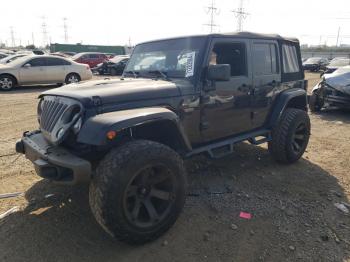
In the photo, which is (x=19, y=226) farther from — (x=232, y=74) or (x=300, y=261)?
(x=232, y=74)

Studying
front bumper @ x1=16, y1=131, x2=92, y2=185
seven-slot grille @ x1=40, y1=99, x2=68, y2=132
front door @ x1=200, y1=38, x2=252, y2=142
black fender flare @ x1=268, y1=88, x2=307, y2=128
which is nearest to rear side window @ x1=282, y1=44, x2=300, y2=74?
black fender flare @ x1=268, y1=88, x2=307, y2=128

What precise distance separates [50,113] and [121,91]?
80 cm

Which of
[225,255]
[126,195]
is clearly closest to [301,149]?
[225,255]

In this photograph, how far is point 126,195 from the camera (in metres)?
2.83

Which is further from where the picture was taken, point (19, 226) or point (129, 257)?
point (19, 226)

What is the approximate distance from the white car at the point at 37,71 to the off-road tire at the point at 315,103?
10119mm

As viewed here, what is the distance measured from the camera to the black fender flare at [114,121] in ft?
8.86

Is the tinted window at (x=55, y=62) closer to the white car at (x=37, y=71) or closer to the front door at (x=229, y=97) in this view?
the white car at (x=37, y=71)

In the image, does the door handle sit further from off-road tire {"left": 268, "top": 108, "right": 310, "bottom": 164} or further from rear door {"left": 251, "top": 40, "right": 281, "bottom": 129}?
off-road tire {"left": 268, "top": 108, "right": 310, "bottom": 164}

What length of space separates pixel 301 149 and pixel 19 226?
164 inches

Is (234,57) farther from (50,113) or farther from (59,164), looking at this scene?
(59,164)

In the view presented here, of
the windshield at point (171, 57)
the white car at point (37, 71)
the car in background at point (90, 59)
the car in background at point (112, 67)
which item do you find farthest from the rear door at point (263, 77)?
A: the car in background at point (90, 59)

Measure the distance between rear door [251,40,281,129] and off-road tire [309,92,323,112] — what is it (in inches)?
219

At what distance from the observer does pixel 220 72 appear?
11.6 feet
